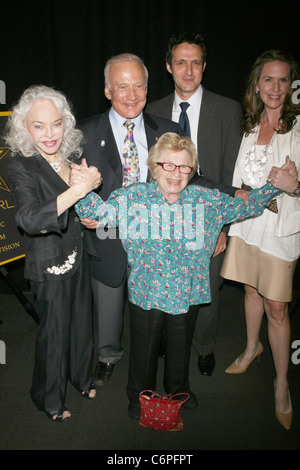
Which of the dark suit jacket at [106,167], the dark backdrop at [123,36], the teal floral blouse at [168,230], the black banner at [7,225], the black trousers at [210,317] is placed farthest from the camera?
the dark backdrop at [123,36]

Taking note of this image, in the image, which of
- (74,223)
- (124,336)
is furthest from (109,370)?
(74,223)

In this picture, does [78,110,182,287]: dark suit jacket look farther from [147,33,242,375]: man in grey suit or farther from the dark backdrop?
the dark backdrop

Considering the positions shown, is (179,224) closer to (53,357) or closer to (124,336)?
(53,357)

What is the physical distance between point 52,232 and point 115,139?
2.24ft

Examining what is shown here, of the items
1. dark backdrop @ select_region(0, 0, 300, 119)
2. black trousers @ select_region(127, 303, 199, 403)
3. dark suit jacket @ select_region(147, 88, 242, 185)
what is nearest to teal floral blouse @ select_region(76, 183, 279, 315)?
black trousers @ select_region(127, 303, 199, 403)

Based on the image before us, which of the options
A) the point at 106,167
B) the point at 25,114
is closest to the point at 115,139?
the point at 106,167

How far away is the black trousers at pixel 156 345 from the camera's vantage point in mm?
2000

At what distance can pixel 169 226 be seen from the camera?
71.1 inches

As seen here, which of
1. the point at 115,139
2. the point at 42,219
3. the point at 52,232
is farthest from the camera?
the point at 115,139

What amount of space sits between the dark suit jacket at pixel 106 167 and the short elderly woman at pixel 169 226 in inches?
13.4

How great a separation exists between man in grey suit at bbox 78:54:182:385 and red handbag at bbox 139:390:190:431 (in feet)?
2.25

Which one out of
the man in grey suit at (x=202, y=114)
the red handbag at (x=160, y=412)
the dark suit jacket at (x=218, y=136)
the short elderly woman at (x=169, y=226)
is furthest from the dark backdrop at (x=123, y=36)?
the red handbag at (x=160, y=412)

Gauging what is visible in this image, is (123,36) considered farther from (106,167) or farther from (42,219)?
(42,219)

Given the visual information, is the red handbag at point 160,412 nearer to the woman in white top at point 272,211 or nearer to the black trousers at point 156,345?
the black trousers at point 156,345
